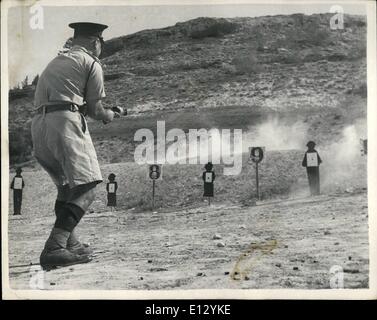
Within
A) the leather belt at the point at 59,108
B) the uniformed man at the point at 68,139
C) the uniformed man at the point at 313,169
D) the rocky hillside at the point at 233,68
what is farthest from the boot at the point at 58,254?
the uniformed man at the point at 313,169

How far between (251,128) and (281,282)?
1099 millimetres

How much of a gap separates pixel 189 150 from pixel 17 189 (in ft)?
4.12

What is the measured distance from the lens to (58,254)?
501cm

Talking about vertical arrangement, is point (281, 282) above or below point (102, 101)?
below

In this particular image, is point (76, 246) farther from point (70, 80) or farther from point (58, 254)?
point (70, 80)

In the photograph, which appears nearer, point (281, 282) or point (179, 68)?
point (281, 282)

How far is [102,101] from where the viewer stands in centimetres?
519

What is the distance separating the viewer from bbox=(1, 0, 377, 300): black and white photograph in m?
4.95

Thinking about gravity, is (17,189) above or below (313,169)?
below

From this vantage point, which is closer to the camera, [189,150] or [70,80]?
[70,80]

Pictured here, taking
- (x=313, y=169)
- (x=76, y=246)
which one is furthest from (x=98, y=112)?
(x=313, y=169)

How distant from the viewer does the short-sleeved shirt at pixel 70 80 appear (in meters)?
4.99
